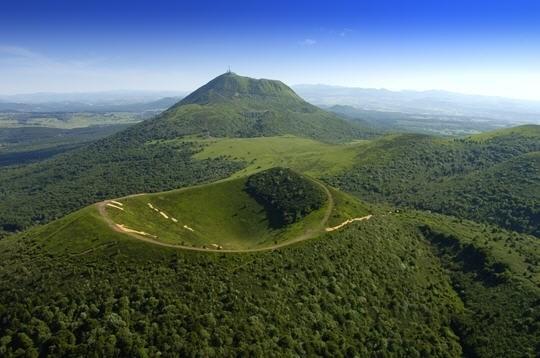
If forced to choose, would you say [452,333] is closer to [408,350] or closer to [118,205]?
[408,350]

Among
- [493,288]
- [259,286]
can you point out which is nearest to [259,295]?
[259,286]

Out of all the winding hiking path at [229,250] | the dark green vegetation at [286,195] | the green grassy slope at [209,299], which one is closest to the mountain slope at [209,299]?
the green grassy slope at [209,299]

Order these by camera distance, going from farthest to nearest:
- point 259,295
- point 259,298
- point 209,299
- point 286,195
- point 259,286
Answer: point 286,195, point 259,286, point 259,295, point 259,298, point 209,299

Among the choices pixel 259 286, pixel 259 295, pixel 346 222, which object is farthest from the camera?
pixel 346 222

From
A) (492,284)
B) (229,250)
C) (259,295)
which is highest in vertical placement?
(229,250)

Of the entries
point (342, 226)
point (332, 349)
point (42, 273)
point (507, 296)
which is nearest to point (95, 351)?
point (42, 273)

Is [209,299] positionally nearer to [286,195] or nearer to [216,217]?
[216,217]

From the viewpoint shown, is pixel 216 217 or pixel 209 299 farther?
pixel 216 217
